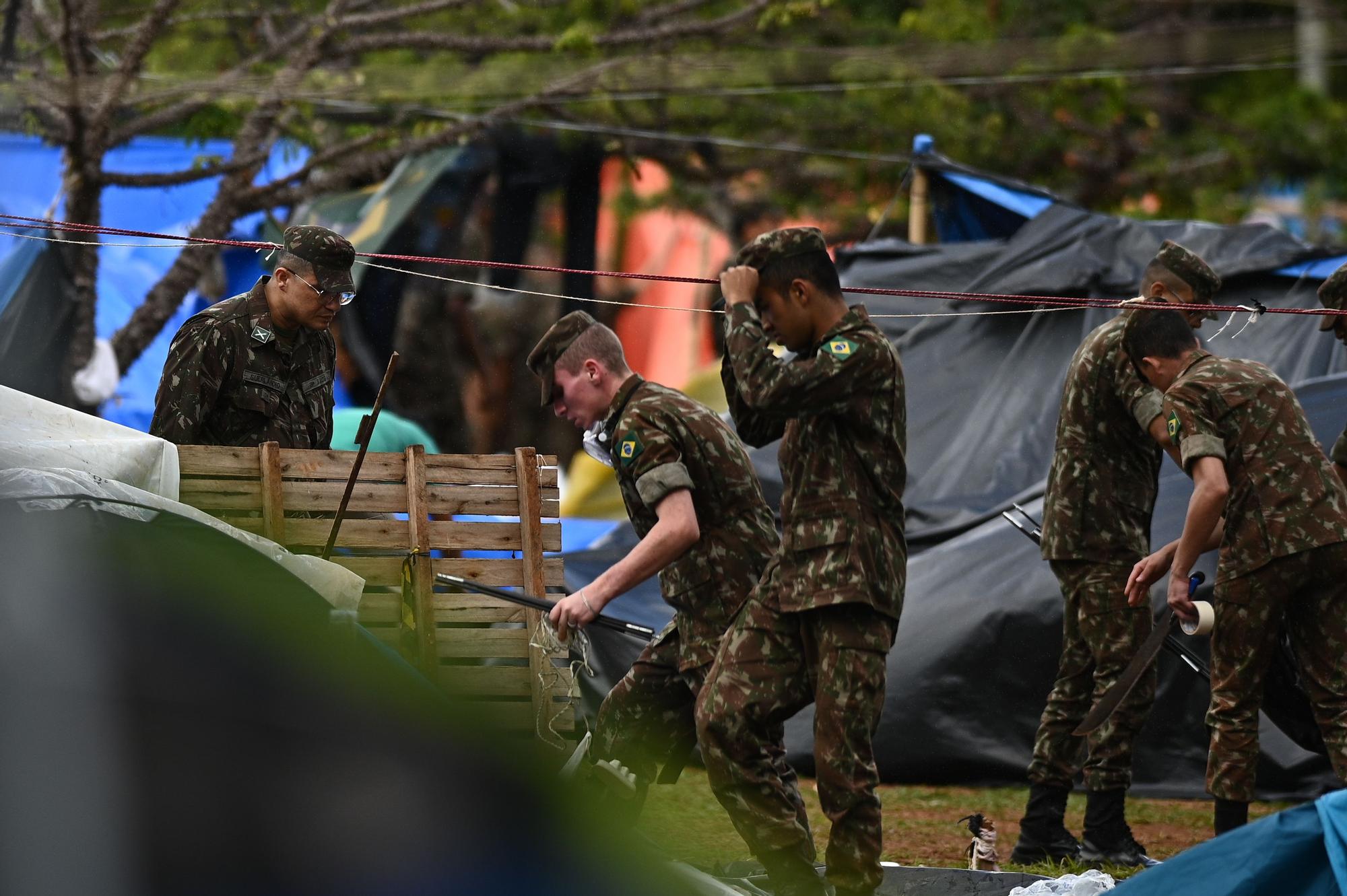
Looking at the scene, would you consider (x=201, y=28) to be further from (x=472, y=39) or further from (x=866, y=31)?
(x=866, y=31)

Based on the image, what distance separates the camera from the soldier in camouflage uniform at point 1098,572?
5.61 meters

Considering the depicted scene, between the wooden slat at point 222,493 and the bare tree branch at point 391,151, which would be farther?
the bare tree branch at point 391,151

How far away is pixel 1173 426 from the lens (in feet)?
17.3

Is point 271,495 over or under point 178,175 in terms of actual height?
under

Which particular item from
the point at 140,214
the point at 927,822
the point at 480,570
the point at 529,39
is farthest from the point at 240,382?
the point at 529,39

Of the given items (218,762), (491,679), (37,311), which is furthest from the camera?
(37,311)

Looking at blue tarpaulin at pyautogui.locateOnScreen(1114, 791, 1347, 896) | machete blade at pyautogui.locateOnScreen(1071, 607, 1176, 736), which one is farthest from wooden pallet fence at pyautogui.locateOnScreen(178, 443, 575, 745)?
blue tarpaulin at pyautogui.locateOnScreen(1114, 791, 1347, 896)

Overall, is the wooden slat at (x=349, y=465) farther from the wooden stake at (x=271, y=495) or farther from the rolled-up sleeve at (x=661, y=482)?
the rolled-up sleeve at (x=661, y=482)

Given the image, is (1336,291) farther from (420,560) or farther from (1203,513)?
(420,560)

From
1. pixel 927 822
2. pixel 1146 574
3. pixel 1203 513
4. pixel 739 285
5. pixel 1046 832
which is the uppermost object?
pixel 739 285

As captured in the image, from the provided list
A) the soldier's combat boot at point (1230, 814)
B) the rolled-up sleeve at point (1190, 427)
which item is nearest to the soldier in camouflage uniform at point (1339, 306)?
the rolled-up sleeve at point (1190, 427)

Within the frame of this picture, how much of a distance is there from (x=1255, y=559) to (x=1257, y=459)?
31 centimetres

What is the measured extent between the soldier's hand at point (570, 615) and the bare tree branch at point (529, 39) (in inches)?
267

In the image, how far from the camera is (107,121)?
361 inches
